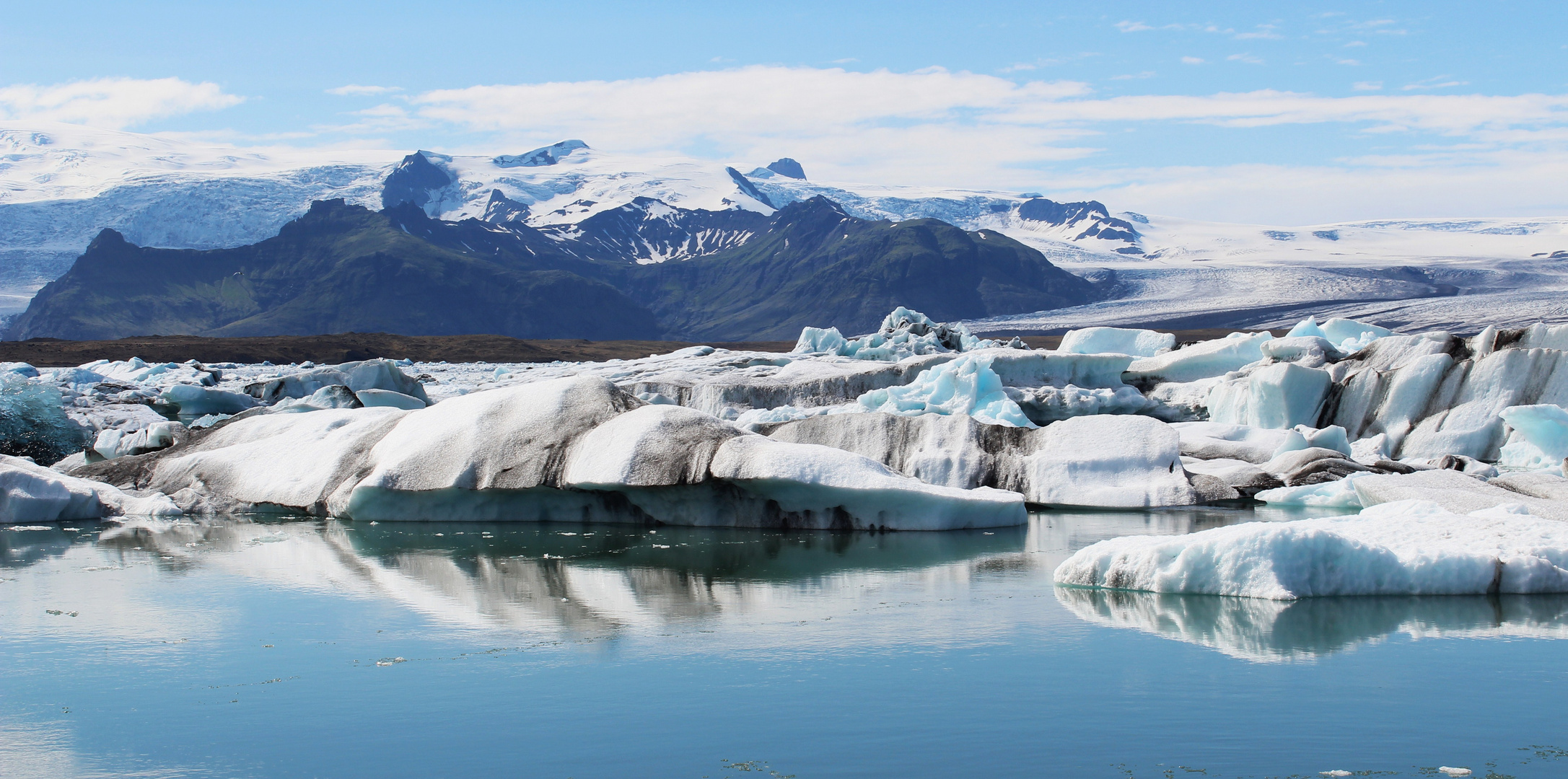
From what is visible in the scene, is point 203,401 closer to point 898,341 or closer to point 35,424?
point 35,424

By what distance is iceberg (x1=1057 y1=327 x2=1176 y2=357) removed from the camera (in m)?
24.7

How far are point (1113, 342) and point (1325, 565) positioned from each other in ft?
59.3

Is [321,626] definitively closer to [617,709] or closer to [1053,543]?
[617,709]

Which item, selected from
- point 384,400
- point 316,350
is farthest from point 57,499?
point 316,350

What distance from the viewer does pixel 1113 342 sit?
25234 mm

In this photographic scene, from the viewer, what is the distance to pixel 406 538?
11586 millimetres

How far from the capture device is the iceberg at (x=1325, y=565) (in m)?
7.64

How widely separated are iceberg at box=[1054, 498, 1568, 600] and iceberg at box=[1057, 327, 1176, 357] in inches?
667

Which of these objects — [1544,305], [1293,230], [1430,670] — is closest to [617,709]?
[1430,670]

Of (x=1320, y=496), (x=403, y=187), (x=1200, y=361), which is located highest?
(x=403, y=187)

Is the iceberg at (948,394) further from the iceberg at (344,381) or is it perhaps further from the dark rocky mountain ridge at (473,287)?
the dark rocky mountain ridge at (473,287)

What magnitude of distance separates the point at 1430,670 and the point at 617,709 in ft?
13.2

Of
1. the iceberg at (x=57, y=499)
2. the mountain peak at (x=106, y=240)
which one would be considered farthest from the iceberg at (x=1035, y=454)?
the mountain peak at (x=106, y=240)

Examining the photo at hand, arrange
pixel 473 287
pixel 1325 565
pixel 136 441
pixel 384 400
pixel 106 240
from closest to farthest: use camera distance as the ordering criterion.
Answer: pixel 1325 565 → pixel 136 441 → pixel 384 400 → pixel 106 240 → pixel 473 287
